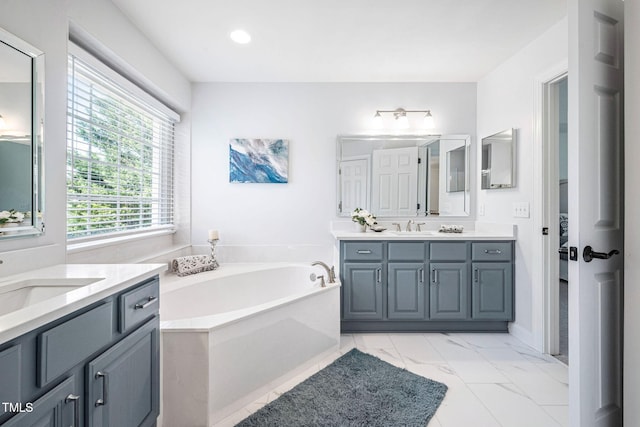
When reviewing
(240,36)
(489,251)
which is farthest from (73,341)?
(489,251)

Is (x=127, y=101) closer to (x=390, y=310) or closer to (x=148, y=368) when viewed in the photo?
(x=148, y=368)

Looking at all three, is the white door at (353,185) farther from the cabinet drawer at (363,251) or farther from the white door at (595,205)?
the white door at (595,205)

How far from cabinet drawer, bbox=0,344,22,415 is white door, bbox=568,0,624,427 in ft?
5.94

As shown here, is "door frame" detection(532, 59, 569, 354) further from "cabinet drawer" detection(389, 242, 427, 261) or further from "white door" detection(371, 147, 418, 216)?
"white door" detection(371, 147, 418, 216)

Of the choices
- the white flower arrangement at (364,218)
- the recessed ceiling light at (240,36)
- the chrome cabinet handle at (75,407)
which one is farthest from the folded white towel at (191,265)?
the recessed ceiling light at (240,36)

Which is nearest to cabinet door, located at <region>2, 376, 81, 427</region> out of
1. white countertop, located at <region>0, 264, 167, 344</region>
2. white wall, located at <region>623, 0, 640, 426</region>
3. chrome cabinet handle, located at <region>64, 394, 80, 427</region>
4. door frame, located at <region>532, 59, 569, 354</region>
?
chrome cabinet handle, located at <region>64, 394, 80, 427</region>

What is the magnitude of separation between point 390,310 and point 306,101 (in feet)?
7.19

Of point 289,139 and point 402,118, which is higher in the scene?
point 402,118

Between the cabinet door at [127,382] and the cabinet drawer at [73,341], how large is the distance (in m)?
0.06

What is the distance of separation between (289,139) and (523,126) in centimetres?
210

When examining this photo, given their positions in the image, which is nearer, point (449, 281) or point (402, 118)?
point (449, 281)

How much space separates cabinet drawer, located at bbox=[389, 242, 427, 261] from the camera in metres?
2.67

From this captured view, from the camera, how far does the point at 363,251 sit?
8.75ft

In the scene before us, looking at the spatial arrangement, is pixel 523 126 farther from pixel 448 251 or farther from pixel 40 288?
pixel 40 288
